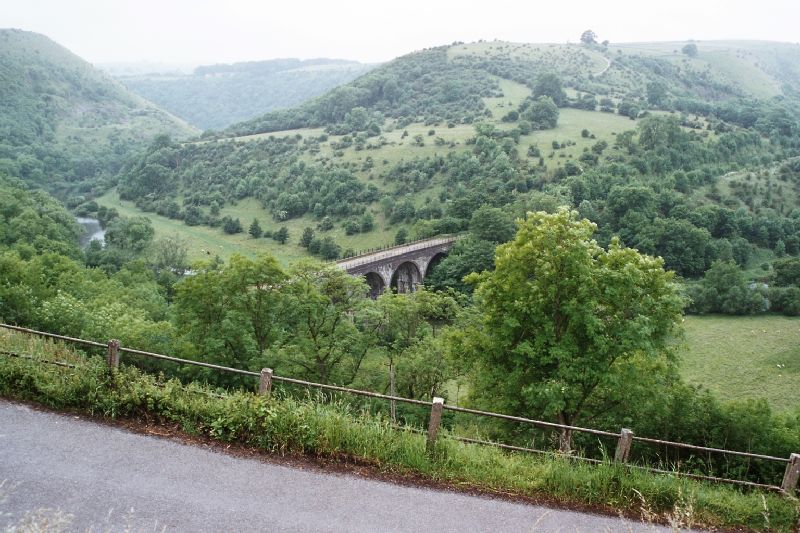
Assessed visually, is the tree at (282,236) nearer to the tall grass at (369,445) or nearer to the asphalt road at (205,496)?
the tall grass at (369,445)

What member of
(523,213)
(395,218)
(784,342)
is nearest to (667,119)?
(523,213)

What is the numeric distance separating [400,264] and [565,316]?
145 feet

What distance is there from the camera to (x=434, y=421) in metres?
8.91

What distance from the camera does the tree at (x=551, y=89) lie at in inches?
4722

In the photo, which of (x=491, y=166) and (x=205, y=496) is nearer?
(x=205, y=496)

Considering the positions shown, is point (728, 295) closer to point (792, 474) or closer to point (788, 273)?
point (788, 273)

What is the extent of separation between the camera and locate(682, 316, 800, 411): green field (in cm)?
3716

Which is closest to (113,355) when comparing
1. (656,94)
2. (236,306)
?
(236,306)

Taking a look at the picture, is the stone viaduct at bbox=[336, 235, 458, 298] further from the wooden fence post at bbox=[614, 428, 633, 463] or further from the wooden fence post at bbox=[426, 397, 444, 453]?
the wooden fence post at bbox=[614, 428, 633, 463]

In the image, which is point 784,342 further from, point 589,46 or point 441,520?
point 589,46

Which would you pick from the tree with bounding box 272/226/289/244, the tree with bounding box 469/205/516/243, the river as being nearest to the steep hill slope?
the tree with bounding box 272/226/289/244

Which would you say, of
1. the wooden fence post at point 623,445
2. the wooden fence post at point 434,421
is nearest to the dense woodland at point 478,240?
the wooden fence post at point 623,445

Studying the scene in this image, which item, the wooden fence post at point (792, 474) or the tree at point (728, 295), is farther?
the tree at point (728, 295)

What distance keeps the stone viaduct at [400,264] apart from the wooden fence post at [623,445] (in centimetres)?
4577
